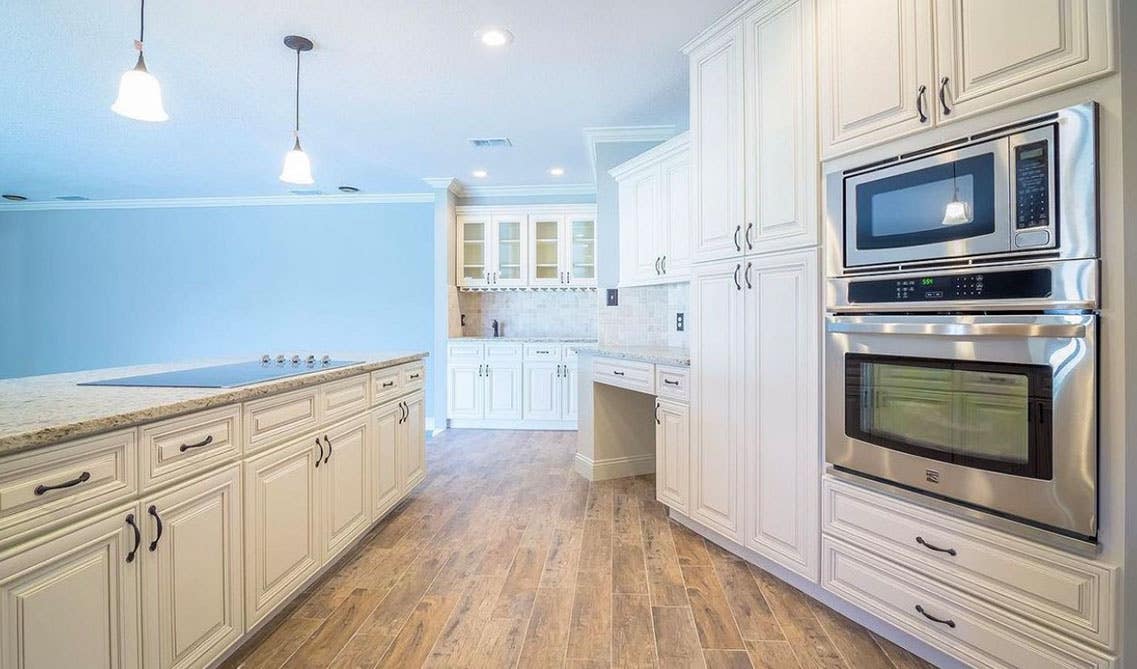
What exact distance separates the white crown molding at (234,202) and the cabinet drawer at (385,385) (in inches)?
137

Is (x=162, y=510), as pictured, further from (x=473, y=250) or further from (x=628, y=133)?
(x=473, y=250)

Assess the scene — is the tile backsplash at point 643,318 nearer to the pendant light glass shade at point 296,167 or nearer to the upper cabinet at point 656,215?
the upper cabinet at point 656,215

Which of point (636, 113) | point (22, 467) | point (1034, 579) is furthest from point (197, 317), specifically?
point (1034, 579)

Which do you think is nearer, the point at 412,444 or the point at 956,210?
the point at 956,210

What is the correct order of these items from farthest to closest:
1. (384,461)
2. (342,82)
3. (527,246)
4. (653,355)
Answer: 1. (527,246)
2. (342,82)
3. (653,355)
4. (384,461)

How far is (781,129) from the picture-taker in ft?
6.79

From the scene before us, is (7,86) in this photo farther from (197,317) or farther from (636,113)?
(636,113)

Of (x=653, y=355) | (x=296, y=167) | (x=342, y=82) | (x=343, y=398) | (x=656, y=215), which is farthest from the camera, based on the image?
(x=656, y=215)

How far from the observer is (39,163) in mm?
4594

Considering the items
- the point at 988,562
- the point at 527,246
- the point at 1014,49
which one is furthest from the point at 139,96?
the point at 527,246

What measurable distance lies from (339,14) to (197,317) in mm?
5147

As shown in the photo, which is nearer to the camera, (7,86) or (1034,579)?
(1034,579)

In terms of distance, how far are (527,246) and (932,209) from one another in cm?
433

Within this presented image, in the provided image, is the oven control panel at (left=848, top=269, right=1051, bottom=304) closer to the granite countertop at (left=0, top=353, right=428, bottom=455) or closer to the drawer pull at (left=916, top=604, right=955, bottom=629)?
the drawer pull at (left=916, top=604, right=955, bottom=629)
